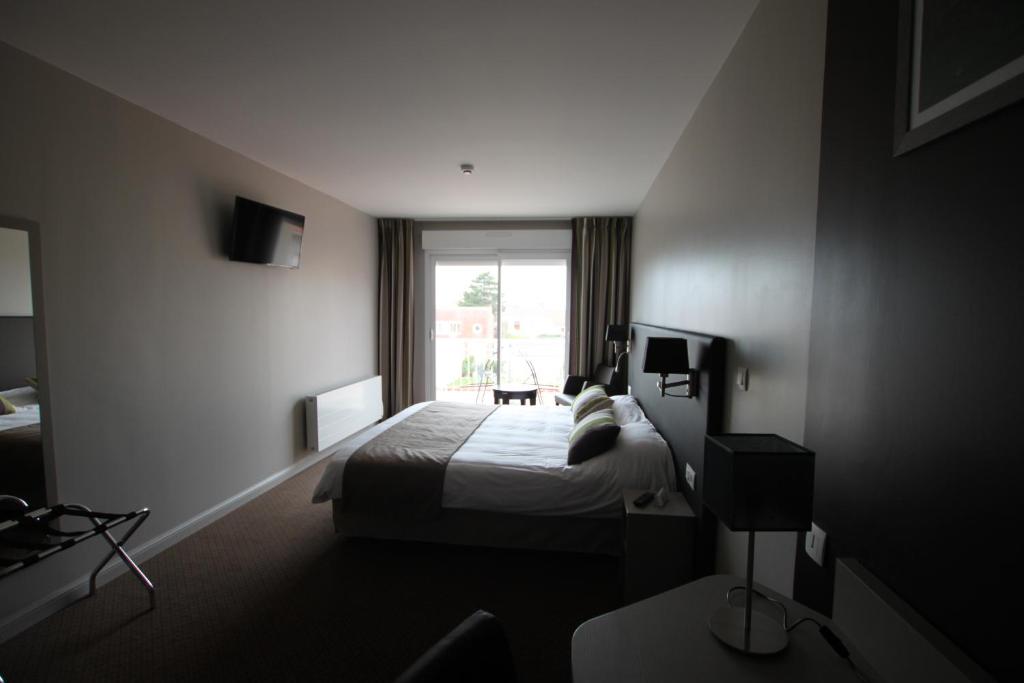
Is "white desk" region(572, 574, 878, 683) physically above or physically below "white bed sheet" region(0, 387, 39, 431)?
below

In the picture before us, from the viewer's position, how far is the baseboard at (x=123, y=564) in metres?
2.10

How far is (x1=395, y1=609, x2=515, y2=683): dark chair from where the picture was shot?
79 centimetres

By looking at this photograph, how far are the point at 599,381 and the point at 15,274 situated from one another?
475cm

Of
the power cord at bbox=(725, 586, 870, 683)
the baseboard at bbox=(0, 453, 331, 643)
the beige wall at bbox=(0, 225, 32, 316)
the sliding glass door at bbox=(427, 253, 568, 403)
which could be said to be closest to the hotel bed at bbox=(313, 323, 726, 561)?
the baseboard at bbox=(0, 453, 331, 643)

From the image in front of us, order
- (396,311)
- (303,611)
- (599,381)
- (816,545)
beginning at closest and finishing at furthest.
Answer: (816,545) → (303,611) → (599,381) → (396,311)

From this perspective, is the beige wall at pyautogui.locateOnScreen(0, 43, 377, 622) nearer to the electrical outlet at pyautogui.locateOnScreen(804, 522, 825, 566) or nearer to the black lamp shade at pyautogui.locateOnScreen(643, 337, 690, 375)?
the black lamp shade at pyautogui.locateOnScreen(643, 337, 690, 375)

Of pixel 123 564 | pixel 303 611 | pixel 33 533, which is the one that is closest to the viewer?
pixel 33 533

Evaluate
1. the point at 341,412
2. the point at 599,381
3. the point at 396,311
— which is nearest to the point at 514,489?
the point at 341,412

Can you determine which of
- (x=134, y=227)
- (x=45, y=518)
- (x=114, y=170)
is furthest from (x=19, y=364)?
(x=114, y=170)

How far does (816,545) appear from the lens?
119 cm

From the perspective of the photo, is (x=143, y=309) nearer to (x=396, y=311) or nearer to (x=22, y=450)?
(x=22, y=450)

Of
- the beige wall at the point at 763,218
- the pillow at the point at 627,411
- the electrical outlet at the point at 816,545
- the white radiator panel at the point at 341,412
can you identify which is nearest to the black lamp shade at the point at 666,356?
the beige wall at the point at 763,218

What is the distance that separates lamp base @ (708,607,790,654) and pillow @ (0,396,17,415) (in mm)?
3071

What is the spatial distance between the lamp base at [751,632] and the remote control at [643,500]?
3.73ft
